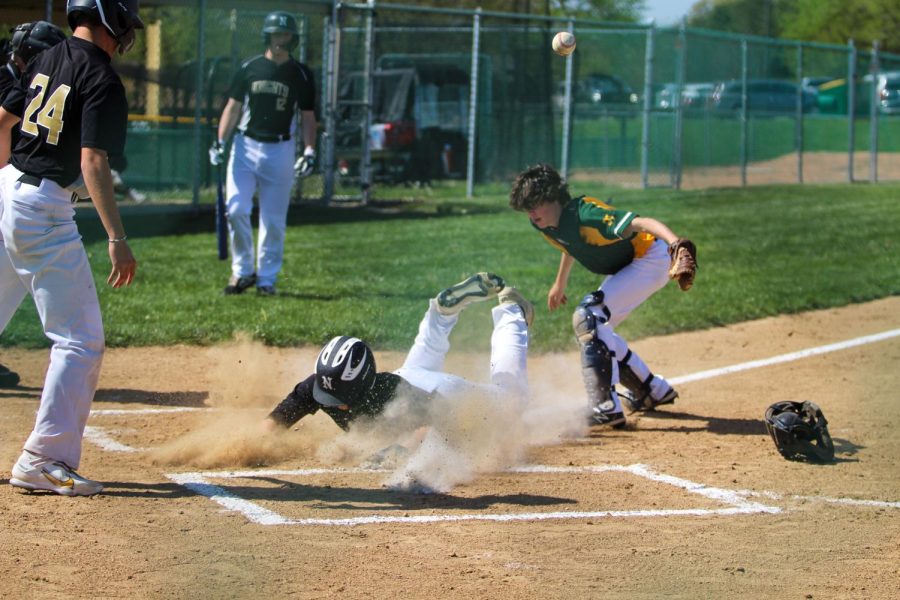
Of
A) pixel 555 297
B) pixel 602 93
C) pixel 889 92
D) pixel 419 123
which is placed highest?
pixel 889 92

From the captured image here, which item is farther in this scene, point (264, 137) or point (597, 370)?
point (264, 137)

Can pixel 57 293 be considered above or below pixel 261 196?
below

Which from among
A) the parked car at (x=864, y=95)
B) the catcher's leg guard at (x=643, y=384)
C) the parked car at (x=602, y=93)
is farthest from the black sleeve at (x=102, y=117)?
the parked car at (x=864, y=95)

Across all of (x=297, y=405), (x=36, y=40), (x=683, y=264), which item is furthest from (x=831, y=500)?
(x=36, y=40)

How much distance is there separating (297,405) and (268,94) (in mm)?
5357

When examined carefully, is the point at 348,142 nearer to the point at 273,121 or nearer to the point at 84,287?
the point at 273,121

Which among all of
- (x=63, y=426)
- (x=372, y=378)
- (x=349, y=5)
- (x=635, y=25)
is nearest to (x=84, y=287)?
(x=63, y=426)

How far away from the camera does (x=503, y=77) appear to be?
63.7 ft

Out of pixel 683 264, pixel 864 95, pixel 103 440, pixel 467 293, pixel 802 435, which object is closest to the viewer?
pixel 683 264

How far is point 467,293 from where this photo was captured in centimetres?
632

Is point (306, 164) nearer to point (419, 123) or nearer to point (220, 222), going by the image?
point (220, 222)

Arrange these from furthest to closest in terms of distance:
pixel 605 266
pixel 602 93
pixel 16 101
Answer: pixel 602 93, pixel 605 266, pixel 16 101

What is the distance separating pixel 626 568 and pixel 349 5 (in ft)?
44.0

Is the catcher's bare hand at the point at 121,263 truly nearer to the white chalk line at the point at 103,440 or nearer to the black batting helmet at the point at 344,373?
the black batting helmet at the point at 344,373
